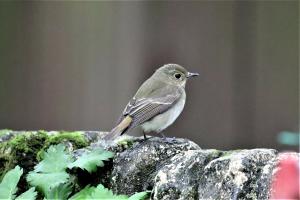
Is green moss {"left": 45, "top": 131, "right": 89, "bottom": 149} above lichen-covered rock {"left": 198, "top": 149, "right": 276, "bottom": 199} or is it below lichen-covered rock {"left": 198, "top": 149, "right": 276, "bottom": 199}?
below

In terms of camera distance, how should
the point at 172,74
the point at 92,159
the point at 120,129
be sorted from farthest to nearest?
1. the point at 172,74
2. the point at 120,129
3. the point at 92,159

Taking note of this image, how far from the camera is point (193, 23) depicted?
6484 millimetres

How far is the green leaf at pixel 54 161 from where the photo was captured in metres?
3.05

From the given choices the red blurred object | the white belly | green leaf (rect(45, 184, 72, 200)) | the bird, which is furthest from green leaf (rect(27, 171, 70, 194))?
the red blurred object

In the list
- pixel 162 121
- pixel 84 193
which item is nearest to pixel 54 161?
pixel 84 193

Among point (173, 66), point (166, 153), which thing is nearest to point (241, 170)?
point (166, 153)

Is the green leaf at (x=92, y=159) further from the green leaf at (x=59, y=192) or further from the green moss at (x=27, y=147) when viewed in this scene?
the green moss at (x=27, y=147)

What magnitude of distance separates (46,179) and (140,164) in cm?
44

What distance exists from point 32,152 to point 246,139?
312cm

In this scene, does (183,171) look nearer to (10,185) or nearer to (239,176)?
(239,176)

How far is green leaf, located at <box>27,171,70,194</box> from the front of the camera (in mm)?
2977

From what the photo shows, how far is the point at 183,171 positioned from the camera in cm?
282

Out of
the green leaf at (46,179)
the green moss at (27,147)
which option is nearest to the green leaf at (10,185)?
the green leaf at (46,179)

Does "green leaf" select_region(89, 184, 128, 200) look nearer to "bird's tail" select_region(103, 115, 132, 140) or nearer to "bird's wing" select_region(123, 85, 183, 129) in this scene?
"bird's tail" select_region(103, 115, 132, 140)
